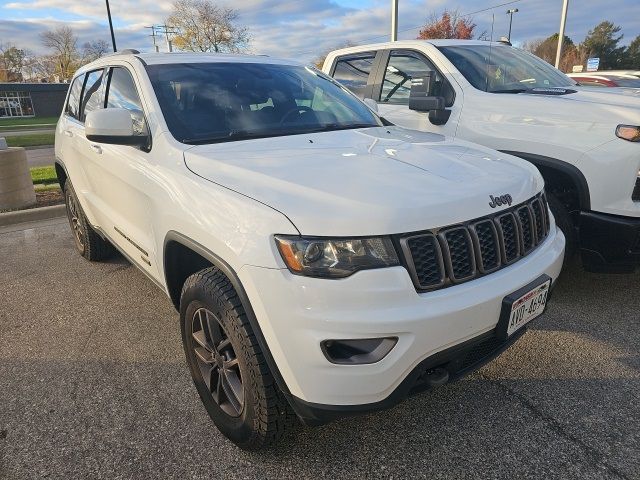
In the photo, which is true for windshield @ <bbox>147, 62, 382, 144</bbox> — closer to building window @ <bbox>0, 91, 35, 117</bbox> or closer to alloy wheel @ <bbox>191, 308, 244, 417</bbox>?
alloy wheel @ <bbox>191, 308, 244, 417</bbox>

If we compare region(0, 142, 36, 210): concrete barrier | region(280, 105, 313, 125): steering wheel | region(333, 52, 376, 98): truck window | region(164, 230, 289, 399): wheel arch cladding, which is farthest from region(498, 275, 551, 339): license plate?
region(0, 142, 36, 210): concrete barrier

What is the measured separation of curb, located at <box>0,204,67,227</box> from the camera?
6422 millimetres

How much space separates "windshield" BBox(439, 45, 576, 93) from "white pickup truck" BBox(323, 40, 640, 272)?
0.4 inches

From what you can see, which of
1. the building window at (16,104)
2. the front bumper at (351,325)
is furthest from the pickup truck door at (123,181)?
the building window at (16,104)

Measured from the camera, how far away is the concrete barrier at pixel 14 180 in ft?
21.8

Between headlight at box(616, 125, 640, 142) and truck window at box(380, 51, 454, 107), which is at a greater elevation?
truck window at box(380, 51, 454, 107)

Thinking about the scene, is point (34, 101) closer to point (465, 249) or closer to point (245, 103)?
point (245, 103)

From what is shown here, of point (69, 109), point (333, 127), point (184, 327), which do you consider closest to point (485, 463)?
point (184, 327)

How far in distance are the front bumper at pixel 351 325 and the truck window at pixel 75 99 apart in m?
3.48

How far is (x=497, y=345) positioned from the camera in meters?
2.21

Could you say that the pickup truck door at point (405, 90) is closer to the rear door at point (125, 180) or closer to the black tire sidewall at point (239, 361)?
the rear door at point (125, 180)

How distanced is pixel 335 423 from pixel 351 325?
3.13ft

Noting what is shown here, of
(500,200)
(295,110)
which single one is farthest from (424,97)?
(500,200)

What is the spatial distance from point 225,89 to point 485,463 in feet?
8.12
